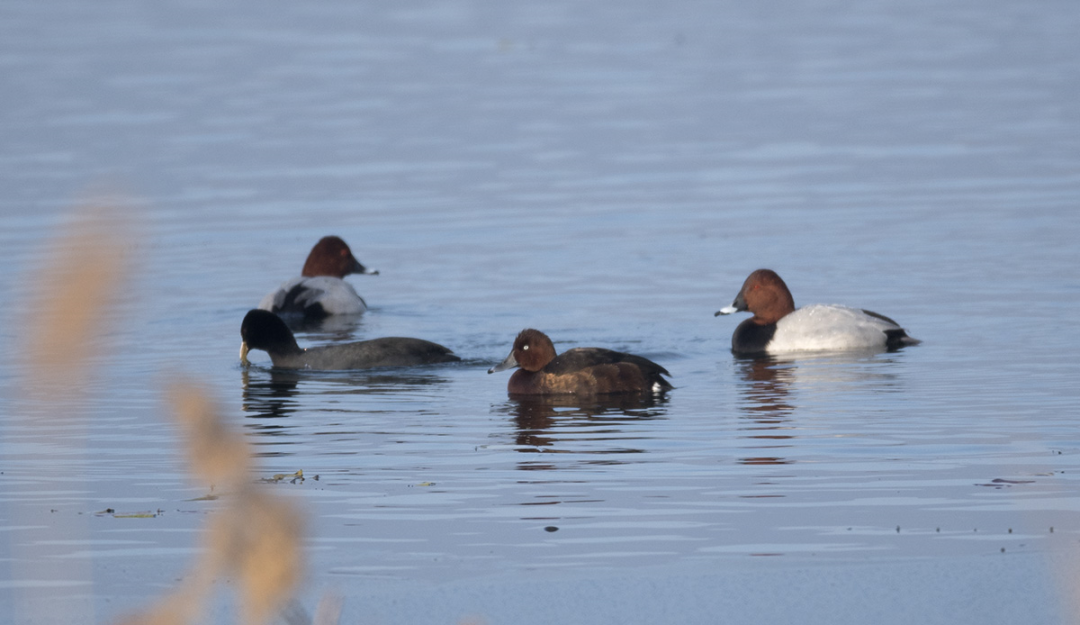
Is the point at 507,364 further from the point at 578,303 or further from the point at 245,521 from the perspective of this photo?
the point at 245,521

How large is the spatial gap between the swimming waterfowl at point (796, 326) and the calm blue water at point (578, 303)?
1.10ft

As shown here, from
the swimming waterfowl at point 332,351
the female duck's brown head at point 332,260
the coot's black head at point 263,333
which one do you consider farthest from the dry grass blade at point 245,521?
the female duck's brown head at point 332,260

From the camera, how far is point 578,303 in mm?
14539

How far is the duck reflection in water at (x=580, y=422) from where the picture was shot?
8.93 meters

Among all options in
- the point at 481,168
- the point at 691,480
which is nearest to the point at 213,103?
the point at 481,168

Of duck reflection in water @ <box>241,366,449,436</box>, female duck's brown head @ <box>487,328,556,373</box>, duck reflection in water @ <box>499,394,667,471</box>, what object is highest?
female duck's brown head @ <box>487,328,556,373</box>

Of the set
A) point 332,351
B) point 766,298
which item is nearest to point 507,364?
point 332,351

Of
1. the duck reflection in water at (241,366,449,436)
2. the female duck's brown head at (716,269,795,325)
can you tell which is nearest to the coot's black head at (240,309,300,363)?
the duck reflection in water at (241,366,449,436)

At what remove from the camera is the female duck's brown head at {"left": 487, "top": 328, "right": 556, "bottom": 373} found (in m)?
11.2

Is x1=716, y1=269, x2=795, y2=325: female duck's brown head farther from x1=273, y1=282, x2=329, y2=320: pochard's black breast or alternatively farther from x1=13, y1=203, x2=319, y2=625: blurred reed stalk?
x1=13, y1=203, x2=319, y2=625: blurred reed stalk

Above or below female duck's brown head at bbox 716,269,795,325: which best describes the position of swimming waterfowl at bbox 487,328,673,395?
below

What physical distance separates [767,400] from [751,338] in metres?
2.45

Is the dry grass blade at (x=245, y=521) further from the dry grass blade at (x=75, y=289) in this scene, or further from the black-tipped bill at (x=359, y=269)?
the black-tipped bill at (x=359, y=269)

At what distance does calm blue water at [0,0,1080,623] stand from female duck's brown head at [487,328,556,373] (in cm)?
41
